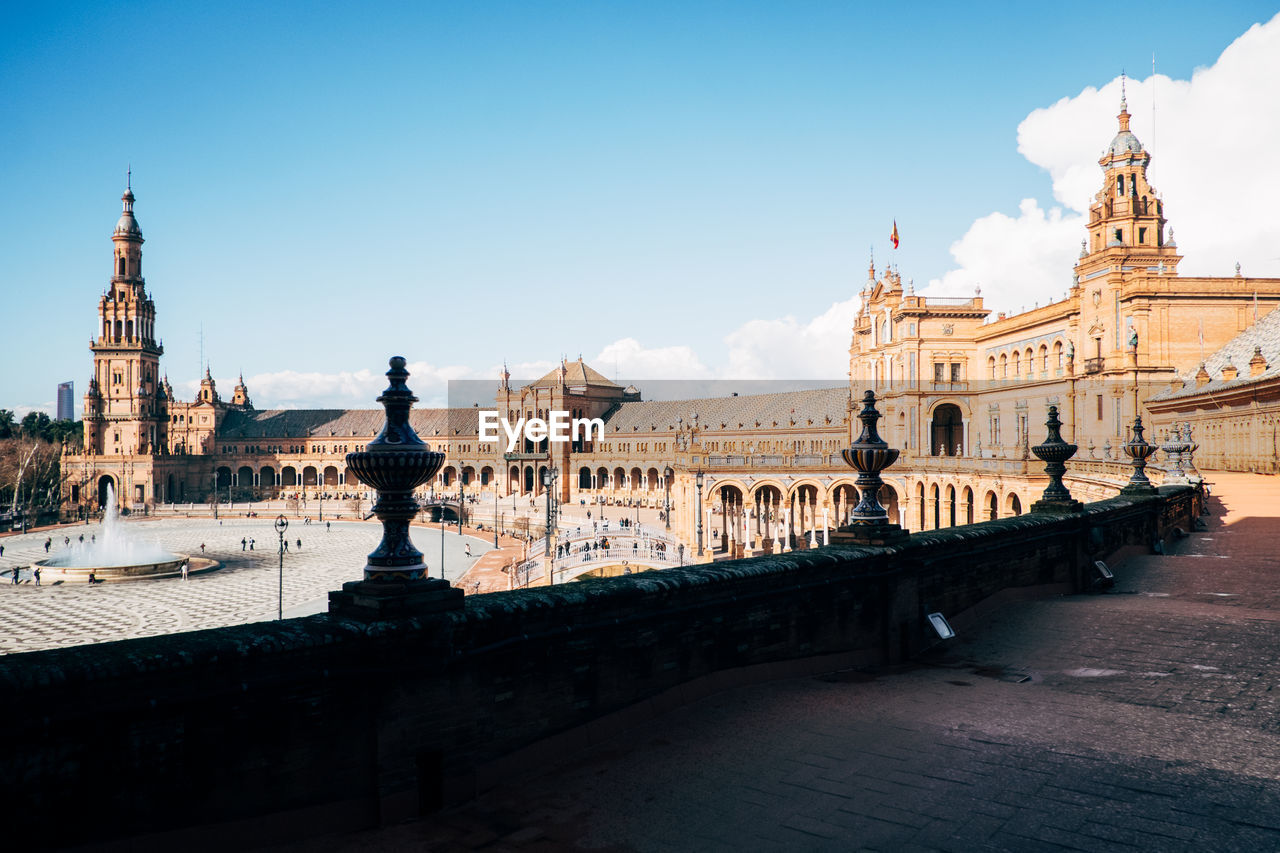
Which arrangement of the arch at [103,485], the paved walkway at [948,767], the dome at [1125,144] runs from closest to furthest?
1. the paved walkway at [948,767]
2. the dome at [1125,144]
3. the arch at [103,485]

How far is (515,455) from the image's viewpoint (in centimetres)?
10862

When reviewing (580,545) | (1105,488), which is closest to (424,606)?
(1105,488)

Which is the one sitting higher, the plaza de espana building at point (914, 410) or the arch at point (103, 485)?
the plaza de espana building at point (914, 410)

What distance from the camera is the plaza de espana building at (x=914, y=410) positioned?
4053 centimetres

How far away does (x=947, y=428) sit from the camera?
208 ft

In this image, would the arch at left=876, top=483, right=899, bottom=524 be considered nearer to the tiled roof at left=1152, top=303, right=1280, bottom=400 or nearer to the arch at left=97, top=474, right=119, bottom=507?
the tiled roof at left=1152, top=303, right=1280, bottom=400

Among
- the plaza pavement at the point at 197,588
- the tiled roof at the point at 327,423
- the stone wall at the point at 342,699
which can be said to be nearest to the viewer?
the stone wall at the point at 342,699

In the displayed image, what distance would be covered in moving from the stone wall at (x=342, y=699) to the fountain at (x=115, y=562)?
5649cm

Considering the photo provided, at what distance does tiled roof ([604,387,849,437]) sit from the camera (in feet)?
287

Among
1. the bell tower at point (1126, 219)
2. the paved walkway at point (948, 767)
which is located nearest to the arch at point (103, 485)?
the bell tower at point (1126, 219)

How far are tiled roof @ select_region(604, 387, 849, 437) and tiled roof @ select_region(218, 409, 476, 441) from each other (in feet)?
79.9

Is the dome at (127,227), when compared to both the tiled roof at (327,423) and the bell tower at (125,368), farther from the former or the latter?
the tiled roof at (327,423)

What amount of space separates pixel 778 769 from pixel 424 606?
9.79ft

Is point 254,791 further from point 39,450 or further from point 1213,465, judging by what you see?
point 39,450
